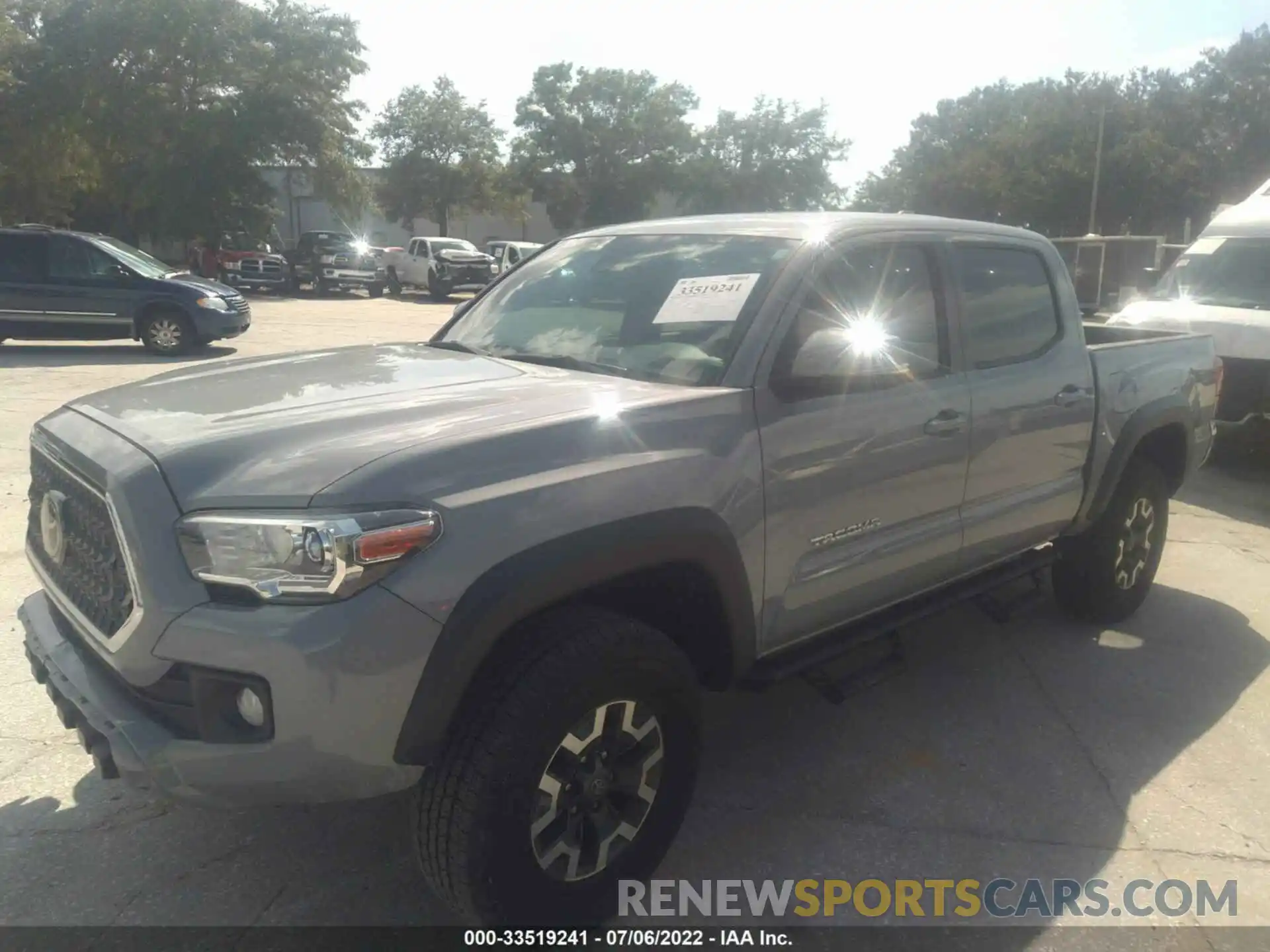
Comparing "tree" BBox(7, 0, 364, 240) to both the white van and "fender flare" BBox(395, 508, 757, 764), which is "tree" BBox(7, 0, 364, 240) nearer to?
the white van

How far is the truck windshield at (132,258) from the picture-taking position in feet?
47.0

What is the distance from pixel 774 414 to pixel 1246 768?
2248mm

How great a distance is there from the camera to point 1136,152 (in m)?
45.3

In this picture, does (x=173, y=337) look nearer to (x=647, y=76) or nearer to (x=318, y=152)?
(x=318, y=152)

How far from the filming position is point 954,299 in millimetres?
3842

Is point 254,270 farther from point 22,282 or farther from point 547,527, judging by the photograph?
point 547,527

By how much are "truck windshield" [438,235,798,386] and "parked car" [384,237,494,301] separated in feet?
90.4

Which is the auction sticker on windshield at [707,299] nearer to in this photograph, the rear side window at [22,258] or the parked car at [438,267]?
the rear side window at [22,258]

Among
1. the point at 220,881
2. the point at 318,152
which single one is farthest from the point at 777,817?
the point at 318,152

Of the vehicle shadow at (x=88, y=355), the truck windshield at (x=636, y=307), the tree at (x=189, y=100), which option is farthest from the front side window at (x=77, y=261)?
the tree at (x=189, y=100)

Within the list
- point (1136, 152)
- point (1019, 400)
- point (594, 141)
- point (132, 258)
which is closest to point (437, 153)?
point (594, 141)

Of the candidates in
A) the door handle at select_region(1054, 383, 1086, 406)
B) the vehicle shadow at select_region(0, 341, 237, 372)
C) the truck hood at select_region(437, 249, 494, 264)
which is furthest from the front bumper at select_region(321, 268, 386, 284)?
the door handle at select_region(1054, 383, 1086, 406)

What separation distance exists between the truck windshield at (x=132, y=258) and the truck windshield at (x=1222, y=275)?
12.6 metres

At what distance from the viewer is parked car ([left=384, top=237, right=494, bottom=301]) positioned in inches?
1223
